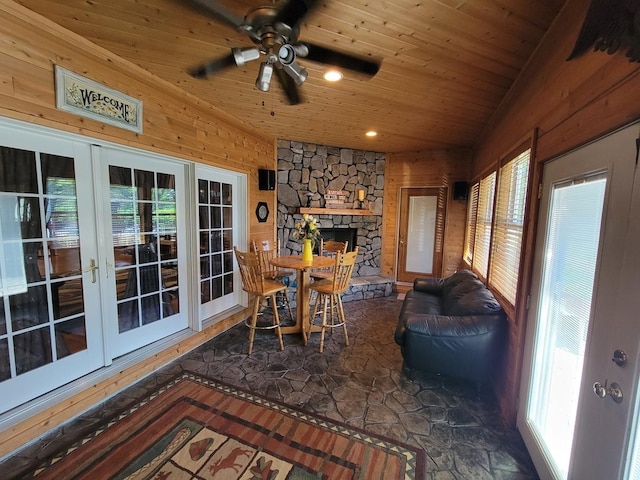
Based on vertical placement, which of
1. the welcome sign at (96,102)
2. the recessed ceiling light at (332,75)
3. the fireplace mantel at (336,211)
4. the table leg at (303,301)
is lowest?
the table leg at (303,301)

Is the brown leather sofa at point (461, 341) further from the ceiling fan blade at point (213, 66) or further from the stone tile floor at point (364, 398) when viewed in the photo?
the ceiling fan blade at point (213, 66)

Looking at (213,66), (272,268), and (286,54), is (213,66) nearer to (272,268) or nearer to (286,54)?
(286,54)

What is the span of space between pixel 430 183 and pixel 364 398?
4.01 m

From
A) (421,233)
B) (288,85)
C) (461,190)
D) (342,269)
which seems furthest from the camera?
(421,233)

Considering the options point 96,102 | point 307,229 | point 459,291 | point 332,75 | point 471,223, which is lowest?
point 459,291

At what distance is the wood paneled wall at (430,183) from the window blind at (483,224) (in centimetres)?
89

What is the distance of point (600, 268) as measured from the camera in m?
1.17

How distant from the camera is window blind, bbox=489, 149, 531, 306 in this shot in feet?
7.65

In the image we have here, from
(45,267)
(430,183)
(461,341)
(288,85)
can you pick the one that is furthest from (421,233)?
(45,267)

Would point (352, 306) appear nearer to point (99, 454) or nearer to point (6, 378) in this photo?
point (99, 454)

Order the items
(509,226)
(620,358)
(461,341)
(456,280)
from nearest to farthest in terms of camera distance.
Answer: (620,358), (461,341), (509,226), (456,280)

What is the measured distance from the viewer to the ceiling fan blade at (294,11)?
1.33 m

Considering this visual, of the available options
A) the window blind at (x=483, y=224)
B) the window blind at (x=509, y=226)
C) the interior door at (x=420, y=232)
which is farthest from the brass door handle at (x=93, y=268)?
the interior door at (x=420, y=232)

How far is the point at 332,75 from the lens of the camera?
2.42m
